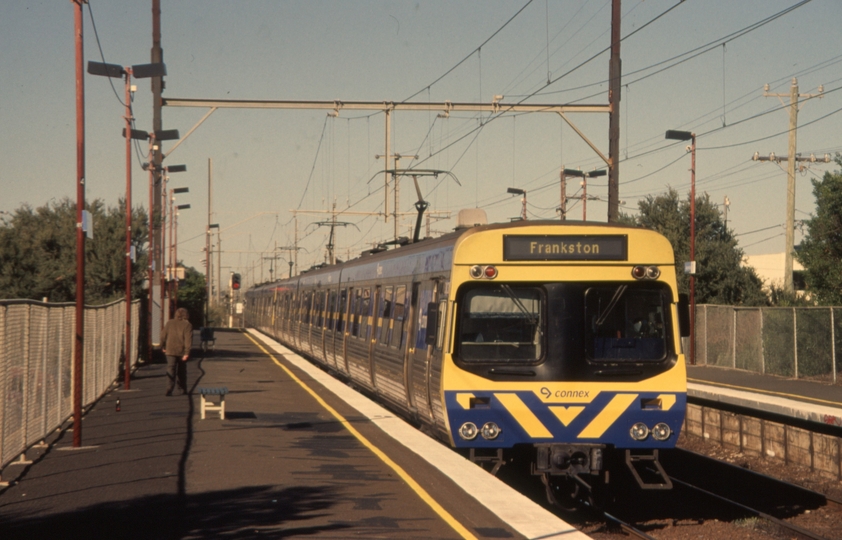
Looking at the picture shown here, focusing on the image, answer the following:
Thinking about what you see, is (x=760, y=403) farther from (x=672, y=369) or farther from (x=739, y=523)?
(x=672, y=369)

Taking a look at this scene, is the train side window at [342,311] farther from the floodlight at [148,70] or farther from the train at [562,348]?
the train at [562,348]

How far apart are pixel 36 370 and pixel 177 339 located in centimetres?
740

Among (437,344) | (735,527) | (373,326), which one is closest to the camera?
(437,344)

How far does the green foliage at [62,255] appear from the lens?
111 ft

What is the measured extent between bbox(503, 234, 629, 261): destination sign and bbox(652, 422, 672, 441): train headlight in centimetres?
185

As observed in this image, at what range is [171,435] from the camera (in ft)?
48.0

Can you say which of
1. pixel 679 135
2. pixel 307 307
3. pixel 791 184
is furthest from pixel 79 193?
pixel 791 184

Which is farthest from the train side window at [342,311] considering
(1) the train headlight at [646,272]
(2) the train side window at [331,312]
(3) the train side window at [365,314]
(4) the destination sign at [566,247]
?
(1) the train headlight at [646,272]

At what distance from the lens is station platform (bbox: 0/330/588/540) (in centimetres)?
888

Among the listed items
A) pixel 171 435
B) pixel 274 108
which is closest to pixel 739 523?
pixel 171 435

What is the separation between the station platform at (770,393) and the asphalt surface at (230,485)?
288 inches

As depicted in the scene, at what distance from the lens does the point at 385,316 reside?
18.6 meters

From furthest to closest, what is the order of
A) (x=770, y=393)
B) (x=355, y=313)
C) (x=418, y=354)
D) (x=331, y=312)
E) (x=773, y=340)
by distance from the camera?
(x=773, y=340)
(x=331, y=312)
(x=770, y=393)
(x=355, y=313)
(x=418, y=354)

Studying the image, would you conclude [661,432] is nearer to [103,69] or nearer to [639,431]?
[639,431]
